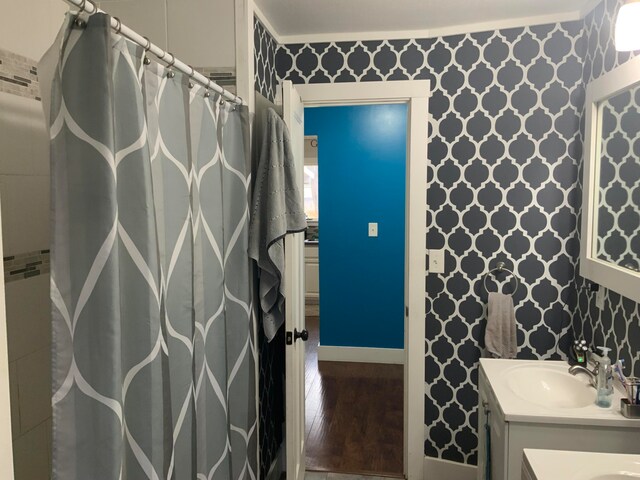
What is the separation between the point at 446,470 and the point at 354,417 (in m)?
0.97

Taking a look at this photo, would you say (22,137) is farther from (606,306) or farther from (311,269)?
(311,269)

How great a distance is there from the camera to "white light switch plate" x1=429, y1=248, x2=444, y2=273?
2.63 m

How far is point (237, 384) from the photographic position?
71.6 inches

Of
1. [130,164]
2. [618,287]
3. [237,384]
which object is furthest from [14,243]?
[618,287]

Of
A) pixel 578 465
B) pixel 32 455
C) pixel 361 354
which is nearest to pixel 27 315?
pixel 32 455

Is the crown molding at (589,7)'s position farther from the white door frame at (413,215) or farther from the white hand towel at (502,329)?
the white hand towel at (502,329)

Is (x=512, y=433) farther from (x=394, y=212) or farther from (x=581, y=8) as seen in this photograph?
(x=394, y=212)

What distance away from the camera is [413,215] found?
8.54 ft

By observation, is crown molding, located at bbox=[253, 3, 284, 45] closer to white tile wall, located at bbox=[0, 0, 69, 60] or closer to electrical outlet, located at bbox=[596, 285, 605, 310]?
white tile wall, located at bbox=[0, 0, 69, 60]

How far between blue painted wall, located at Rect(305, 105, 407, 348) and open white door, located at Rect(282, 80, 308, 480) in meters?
1.95

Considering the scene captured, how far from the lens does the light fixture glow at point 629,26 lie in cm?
151

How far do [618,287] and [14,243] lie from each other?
2117 mm

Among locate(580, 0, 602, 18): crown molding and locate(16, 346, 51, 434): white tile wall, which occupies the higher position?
locate(580, 0, 602, 18): crown molding

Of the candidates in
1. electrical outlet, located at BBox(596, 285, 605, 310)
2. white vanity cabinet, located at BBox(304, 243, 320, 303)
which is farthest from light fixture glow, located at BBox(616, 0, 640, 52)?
white vanity cabinet, located at BBox(304, 243, 320, 303)
